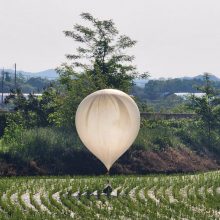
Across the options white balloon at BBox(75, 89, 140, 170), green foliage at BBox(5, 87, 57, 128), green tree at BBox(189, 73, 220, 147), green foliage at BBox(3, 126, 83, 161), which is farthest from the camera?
green tree at BBox(189, 73, 220, 147)

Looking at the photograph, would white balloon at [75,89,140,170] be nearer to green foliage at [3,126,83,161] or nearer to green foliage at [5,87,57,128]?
green foliage at [3,126,83,161]

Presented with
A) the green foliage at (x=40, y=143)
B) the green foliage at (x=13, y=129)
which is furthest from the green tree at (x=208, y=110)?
the green foliage at (x=13, y=129)

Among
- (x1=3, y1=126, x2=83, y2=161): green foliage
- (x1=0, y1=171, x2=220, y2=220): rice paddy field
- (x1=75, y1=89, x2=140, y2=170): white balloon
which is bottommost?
(x1=0, y1=171, x2=220, y2=220): rice paddy field

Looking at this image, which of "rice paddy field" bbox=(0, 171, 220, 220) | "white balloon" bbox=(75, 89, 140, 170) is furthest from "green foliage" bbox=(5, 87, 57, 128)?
"white balloon" bbox=(75, 89, 140, 170)

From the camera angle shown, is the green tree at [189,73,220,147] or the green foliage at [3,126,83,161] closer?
the green foliage at [3,126,83,161]

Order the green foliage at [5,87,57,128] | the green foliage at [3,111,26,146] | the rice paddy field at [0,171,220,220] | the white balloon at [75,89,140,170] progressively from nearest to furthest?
the rice paddy field at [0,171,220,220]
the white balloon at [75,89,140,170]
the green foliage at [3,111,26,146]
the green foliage at [5,87,57,128]

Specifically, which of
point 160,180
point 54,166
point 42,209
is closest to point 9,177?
point 54,166

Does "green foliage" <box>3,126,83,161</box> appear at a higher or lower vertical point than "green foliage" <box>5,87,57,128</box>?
lower

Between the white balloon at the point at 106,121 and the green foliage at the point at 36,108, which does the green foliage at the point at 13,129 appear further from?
the white balloon at the point at 106,121
